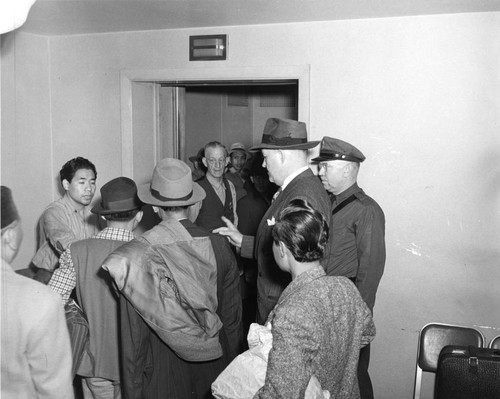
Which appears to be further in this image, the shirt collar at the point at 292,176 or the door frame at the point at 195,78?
the door frame at the point at 195,78

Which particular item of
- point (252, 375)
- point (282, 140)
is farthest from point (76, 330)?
point (282, 140)

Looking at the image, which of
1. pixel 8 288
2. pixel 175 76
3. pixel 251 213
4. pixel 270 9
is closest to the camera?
pixel 8 288

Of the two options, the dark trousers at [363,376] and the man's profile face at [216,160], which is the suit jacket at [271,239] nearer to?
the dark trousers at [363,376]

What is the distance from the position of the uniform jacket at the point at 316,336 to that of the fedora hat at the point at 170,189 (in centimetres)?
83

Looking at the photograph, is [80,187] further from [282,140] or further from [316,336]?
[316,336]

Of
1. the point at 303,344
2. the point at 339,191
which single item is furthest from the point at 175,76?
the point at 303,344

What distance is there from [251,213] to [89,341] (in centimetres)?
203

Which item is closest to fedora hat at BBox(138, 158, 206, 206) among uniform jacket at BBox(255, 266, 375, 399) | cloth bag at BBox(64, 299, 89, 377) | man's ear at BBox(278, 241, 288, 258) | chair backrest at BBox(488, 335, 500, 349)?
cloth bag at BBox(64, 299, 89, 377)

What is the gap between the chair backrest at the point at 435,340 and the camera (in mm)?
3422

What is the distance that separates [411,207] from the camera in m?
3.68

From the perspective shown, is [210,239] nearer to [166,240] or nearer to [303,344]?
[166,240]

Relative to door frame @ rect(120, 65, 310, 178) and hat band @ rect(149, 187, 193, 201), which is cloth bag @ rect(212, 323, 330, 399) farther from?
door frame @ rect(120, 65, 310, 178)

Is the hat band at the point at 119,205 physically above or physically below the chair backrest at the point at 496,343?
above

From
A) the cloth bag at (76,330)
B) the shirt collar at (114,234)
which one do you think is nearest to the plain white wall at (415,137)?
the shirt collar at (114,234)
